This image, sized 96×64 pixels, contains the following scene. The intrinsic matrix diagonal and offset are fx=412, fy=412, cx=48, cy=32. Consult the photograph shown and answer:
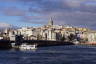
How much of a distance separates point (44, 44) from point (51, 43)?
14.9 meters

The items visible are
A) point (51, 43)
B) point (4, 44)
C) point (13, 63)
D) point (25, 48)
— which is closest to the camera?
point (13, 63)

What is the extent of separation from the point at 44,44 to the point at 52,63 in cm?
11030

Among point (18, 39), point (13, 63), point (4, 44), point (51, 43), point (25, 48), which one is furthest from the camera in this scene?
point (51, 43)

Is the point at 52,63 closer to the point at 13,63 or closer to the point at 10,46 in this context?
the point at 13,63

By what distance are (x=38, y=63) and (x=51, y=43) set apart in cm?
12435

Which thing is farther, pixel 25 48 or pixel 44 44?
pixel 44 44

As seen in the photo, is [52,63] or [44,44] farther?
[44,44]

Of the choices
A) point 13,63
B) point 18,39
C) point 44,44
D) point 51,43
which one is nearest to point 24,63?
point 13,63

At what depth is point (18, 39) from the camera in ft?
499

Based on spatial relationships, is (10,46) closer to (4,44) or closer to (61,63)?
(4,44)

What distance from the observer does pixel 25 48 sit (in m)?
116

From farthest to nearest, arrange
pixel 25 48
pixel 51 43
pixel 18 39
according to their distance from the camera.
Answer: pixel 51 43 < pixel 18 39 < pixel 25 48

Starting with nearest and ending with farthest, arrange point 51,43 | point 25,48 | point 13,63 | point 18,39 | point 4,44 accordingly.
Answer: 1. point 13,63
2. point 25,48
3. point 4,44
4. point 18,39
5. point 51,43

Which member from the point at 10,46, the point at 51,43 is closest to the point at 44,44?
the point at 51,43
